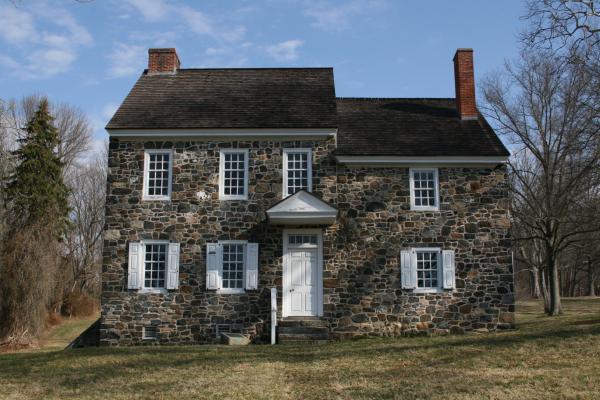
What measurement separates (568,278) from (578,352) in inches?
1655

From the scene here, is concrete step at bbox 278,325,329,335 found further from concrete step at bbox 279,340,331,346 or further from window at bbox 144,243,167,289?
window at bbox 144,243,167,289

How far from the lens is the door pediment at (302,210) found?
48.8 ft

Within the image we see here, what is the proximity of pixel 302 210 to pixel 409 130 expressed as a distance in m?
4.91

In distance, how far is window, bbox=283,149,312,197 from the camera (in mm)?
16000

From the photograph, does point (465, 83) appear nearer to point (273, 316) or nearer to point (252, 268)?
point (252, 268)

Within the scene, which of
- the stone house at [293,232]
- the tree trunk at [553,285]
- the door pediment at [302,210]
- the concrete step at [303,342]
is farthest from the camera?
the tree trunk at [553,285]

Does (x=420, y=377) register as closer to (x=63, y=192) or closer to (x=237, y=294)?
(x=237, y=294)

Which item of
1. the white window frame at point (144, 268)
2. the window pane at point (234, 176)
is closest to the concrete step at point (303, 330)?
the white window frame at point (144, 268)

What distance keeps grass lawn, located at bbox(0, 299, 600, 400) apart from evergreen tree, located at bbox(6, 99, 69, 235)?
14.1 metres

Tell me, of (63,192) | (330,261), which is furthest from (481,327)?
(63,192)

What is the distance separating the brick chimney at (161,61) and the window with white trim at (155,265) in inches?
247

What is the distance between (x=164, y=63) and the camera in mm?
18734

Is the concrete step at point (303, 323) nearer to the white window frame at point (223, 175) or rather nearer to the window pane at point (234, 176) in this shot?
the white window frame at point (223, 175)

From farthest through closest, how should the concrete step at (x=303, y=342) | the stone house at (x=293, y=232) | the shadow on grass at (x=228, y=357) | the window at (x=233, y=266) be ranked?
the window at (x=233, y=266), the stone house at (x=293, y=232), the concrete step at (x=303, y=342), the shadow on grass at (x=228, y=357)
